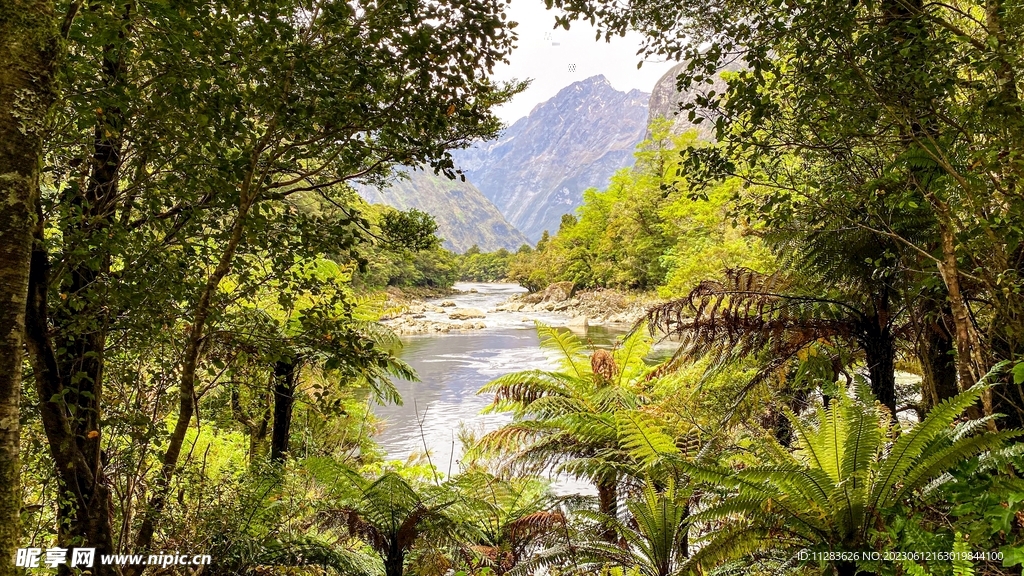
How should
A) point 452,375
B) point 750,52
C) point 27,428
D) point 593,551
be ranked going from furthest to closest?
point 452,375, point 593,551, point 27,428, point 750,52

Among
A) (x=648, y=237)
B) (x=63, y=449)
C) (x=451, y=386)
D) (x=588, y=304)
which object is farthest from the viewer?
(x=588, y=304)

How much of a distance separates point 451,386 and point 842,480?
9355mm

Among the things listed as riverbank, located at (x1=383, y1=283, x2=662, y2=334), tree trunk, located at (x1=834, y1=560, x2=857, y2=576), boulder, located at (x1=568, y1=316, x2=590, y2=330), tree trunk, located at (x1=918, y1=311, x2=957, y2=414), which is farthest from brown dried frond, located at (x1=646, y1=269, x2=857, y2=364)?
boulder, located at (x1=568, y1=316, x2=590, y2=330)

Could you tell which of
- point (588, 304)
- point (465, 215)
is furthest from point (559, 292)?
point (465, 215)

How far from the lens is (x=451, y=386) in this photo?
34.9ft

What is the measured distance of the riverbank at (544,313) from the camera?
726 inches

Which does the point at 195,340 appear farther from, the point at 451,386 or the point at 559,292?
the point at 559,292

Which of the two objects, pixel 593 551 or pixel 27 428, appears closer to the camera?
pixel 27 428

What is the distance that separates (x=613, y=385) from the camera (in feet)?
14.8

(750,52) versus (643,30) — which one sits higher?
(643,30)

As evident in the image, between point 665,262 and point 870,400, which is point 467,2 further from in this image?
point 665,262

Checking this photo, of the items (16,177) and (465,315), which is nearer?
(16,177)

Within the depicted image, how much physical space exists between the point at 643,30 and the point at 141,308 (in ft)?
6.29

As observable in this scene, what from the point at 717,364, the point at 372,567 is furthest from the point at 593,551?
the point at 717,364
